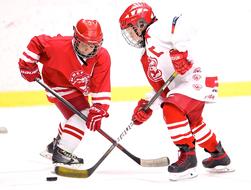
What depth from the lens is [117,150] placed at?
3777 mm

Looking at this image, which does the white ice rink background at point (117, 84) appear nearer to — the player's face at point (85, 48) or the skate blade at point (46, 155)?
the skate blade at point (46, 155)

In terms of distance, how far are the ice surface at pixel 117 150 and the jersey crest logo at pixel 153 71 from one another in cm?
43

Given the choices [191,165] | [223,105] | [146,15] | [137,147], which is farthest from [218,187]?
[223,105]

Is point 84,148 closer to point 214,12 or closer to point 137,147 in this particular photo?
point 137,147

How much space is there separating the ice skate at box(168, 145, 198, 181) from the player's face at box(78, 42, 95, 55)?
61 cm

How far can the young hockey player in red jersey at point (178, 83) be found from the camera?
291 centimetres

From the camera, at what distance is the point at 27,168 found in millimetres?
3309

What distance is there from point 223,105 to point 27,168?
2.28 metres

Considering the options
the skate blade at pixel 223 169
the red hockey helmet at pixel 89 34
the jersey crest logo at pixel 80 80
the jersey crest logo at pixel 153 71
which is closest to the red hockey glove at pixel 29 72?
the jersey crest logo at pixel 80 80

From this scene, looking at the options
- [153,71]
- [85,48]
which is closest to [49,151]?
[85,48]

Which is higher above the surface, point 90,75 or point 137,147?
point 90,75

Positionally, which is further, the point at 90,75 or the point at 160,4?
the point at 160,4

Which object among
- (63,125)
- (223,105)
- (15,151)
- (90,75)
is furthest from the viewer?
(223,105)

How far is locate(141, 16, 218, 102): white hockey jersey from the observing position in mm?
2936
